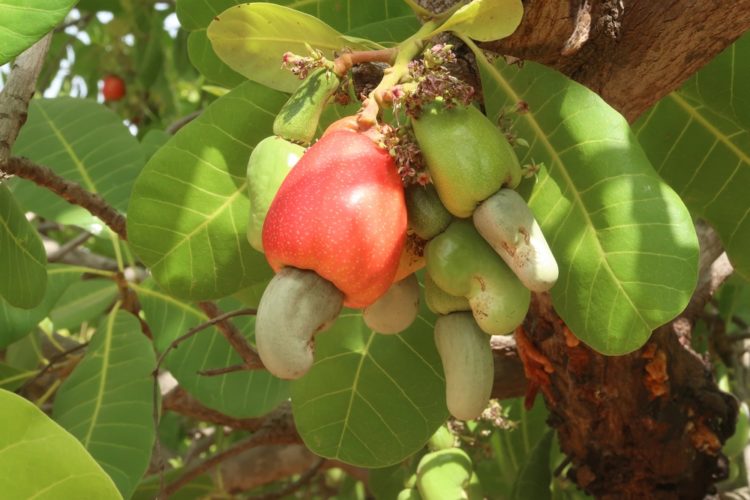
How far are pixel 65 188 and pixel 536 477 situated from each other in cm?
107

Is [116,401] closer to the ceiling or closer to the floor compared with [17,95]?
closer to the floor

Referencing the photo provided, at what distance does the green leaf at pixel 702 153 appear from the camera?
59.3 inches

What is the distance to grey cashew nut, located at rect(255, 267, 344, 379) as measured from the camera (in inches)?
35.7

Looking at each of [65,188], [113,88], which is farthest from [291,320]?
[113,88]

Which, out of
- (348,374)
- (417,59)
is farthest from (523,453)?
(417,59)

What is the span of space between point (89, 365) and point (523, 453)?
38.9 inches

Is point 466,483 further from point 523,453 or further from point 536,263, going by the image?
point 536,263

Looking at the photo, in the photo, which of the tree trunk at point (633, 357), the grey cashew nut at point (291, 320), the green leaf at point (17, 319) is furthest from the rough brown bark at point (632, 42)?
the green leaf at point (17, 319)

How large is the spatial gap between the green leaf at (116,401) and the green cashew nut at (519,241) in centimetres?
93

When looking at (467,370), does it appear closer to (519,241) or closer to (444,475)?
(519,241)

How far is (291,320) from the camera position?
91 centimetres

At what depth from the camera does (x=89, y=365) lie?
1958 mm

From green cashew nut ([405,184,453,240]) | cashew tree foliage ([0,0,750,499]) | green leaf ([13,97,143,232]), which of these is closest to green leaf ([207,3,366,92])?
cashew tree foliage ([0,0,750,499])

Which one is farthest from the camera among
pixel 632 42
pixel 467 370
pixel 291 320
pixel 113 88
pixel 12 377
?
pixel 113 88
